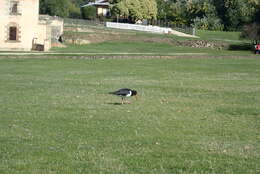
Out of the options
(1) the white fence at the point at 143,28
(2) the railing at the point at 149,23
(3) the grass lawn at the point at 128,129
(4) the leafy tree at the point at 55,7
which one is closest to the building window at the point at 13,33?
(2) the railing at the point at 149,23

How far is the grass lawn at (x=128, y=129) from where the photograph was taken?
10.3 meters

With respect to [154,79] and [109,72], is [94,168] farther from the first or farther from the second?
[109,72]

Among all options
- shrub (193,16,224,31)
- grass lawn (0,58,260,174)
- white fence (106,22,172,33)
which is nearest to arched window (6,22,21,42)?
grass lawn (0,58,260,174)

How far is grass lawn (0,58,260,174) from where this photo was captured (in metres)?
10.3

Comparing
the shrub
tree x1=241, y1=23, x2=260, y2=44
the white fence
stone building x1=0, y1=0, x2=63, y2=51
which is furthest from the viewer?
the shrub

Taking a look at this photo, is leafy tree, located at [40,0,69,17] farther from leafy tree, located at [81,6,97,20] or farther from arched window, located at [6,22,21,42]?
arched window, located at [6,22,21,42]

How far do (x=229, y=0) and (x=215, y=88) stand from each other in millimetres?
80395

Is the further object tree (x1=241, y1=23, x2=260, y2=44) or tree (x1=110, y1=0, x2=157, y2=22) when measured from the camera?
tree (x1=110, y1=0, x2=157, y2=22)

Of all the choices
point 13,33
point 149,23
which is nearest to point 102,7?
point 149,23

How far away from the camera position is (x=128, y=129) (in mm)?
13820

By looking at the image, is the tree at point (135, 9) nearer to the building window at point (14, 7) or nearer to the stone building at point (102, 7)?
the stone building at point (102, 7)

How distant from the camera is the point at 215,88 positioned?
1035 inches

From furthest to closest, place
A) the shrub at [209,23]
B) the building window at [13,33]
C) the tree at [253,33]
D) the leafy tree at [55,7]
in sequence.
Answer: the leafy tree at [55,7] < the shrub at [209,23] < the tree at [253,33] < the building window at [13,33]

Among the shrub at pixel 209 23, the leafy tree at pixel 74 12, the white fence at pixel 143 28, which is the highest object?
the leafy tree at pixel 74 12
